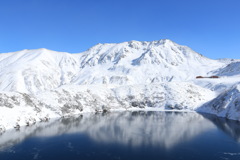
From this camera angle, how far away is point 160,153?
52.1 m

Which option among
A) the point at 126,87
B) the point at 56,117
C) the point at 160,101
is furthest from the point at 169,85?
the point at 56,117

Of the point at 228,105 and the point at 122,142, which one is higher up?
the point at 228,105

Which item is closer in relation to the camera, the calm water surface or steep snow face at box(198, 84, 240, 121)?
the calm water surface

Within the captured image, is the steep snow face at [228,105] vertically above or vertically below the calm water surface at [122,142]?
above

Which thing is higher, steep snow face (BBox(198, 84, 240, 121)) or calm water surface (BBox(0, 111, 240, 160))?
steep snow face (BBox(198, 84, 240, 121))

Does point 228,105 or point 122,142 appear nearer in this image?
point 122,142

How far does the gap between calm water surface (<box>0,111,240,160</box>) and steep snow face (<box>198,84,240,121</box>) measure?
72.3 ft

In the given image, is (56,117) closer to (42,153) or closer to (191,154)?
(42,153)

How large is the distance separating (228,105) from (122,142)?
79103 mm

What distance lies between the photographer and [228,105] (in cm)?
11444

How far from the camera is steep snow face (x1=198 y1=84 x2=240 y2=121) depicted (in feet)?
349

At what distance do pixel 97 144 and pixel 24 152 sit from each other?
19.3 m

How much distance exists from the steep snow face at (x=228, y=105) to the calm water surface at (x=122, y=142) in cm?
2203

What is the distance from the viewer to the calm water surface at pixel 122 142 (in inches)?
1998
